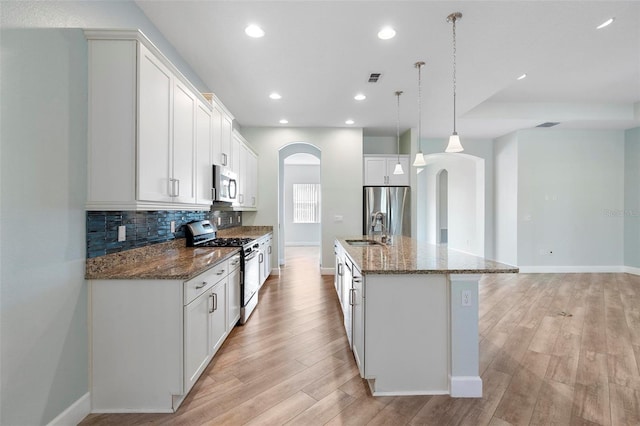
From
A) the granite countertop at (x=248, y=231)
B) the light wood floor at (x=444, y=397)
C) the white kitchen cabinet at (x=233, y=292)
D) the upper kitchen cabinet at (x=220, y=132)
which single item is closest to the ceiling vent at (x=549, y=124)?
the light wood floor at (x=444, y=397)

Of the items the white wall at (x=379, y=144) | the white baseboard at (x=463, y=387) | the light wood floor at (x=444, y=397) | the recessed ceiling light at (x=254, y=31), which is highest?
the recessed ceiling light at (x=254, y=31)

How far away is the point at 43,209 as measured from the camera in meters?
1.51

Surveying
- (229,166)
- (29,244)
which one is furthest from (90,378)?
(229,166)

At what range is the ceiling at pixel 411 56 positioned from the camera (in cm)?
235

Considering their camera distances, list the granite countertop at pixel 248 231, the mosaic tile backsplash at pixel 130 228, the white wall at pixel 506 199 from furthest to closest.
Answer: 1. the white wall at pixel 506 199
2. the granite countertop at pixel 248 231
3. the mosaic tile backsplash at pixel 130 228

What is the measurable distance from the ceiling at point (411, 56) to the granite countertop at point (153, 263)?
6.64ft

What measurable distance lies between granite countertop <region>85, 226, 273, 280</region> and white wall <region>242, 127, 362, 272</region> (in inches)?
109

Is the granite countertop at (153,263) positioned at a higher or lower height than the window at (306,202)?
lower

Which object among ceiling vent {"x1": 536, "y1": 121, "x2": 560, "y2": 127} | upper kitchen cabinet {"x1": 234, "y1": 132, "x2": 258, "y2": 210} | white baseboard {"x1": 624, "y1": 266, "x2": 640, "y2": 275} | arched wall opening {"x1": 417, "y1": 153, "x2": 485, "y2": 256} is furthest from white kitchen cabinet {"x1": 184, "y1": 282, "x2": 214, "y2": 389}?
white baseboard {"x1": 624, "y1": 266, "x2": 640, "y2": 275}

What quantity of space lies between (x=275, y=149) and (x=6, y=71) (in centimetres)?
442

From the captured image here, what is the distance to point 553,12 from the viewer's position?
235cm

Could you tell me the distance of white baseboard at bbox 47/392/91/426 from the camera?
62.5 inches

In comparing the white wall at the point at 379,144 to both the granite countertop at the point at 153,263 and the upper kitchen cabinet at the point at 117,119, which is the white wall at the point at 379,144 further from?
the upper kitchen cabinet at the point at 117,119

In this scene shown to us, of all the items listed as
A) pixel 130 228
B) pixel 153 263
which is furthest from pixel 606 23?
pixel 130 228
